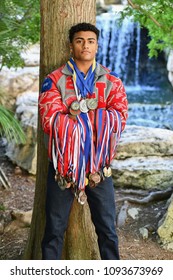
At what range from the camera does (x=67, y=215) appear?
107 inches

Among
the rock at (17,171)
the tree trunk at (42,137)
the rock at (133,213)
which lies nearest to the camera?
the tree trunk at (42,137)

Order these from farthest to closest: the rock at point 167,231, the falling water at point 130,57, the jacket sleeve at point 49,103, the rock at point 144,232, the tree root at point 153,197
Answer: the falling water at point 130,57
the tree root at point 153,197
the rock at point 144,232
the rock at point 167,231
the jacket sleeve at point 49,103

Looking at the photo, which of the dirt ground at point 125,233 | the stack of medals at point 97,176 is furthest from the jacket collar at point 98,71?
the dirt ground at point 125,233

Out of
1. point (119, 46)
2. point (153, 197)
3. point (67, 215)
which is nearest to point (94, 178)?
point (67, 215)

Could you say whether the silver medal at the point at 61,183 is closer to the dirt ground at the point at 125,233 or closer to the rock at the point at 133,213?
the dirt ground at the point at 125,233

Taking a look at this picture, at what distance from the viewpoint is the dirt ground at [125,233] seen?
3.93 metres

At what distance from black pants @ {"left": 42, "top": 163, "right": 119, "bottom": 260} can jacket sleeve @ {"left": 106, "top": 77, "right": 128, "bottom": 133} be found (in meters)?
0.39

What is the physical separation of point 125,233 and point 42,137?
1764 mm

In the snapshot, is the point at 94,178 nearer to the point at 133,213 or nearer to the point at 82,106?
the point at 82,106

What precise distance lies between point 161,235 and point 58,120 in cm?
212

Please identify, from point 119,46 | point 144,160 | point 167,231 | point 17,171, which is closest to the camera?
point 167,231

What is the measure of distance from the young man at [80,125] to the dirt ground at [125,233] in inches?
52.8

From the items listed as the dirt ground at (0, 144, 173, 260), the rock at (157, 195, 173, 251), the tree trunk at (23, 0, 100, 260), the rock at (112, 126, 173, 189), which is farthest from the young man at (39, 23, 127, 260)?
the rock at (112, 126, 173, 189)
